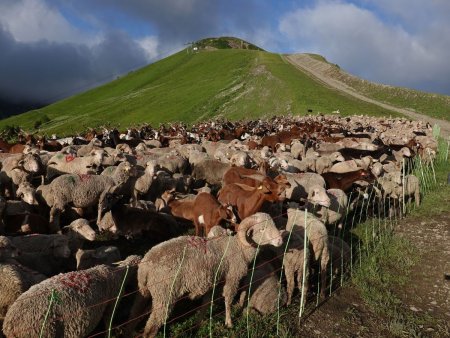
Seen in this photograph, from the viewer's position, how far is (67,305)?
5.25m

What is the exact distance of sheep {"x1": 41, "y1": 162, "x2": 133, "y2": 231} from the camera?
35.2ft

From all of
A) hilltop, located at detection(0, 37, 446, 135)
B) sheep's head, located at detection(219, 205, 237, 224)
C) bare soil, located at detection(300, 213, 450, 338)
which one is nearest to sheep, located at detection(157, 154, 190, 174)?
sheep's head, located at detection(219, 205, 237, 224)

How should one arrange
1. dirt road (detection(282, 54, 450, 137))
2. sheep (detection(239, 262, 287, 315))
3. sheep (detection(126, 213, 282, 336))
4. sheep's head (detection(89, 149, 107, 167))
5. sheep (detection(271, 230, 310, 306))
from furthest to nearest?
dirt road (detection(282, 54, 450, 137)) → sheep's head (detection(89, 149, 107, 167)) → sheep (detection(271, 230, 310, 306)) → sheep (detection(239, 262, 287, 315)) → sheep (detection(126, 213, 282, 336))

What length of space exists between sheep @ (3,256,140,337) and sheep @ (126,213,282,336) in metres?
0.54

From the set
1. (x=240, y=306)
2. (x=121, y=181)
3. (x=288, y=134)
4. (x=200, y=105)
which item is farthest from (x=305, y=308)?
(x=200, y=105)

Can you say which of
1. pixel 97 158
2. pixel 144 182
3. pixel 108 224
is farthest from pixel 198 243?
pixel 97 158

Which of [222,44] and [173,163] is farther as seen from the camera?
[222,44]

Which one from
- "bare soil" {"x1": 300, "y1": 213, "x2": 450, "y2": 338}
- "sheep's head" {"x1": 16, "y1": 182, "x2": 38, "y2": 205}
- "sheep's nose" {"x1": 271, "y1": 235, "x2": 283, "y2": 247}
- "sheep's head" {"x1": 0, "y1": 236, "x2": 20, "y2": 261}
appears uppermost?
"sheep's head" {"x1": 16, "y1": 182, "x2": 38, "y2": 205}

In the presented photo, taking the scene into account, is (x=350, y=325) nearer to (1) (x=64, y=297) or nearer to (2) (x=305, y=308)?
(2) (x=305, y=308)

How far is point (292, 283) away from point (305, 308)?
0.49 metres

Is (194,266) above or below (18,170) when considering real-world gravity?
below

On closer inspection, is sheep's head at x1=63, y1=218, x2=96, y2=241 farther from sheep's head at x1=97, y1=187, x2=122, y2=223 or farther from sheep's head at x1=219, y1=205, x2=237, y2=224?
sheep's head at x1=219, y1=205, x2=237, y2=224

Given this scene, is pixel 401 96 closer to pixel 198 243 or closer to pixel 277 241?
pixel 277 241

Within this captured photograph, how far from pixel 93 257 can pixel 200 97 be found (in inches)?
2614
